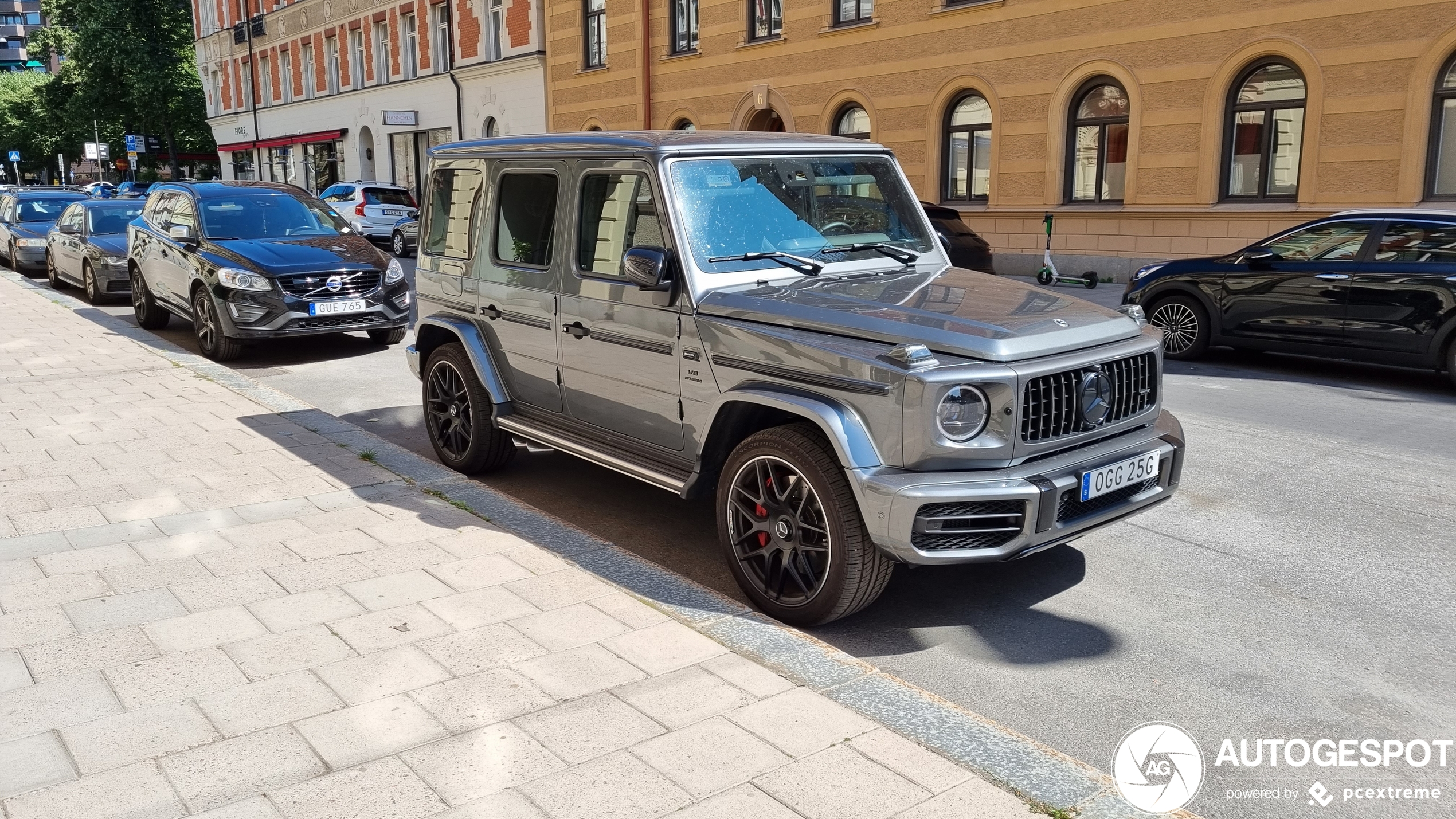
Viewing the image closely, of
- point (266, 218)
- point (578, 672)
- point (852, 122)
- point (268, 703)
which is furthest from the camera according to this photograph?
point (852, 122)

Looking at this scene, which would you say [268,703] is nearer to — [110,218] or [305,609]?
[305,609]

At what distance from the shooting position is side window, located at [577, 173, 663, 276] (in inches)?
201

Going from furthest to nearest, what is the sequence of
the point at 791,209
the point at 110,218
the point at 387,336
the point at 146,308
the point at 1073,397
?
the point at 110,218 < the point at 146,308 < the point at 387,336 < the point at 791,209 < the point at 1073,397

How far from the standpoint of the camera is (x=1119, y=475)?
434cm

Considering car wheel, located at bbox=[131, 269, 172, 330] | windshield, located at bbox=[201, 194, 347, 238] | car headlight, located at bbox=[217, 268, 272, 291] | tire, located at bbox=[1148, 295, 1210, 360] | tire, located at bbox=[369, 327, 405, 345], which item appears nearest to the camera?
car headlight, located at bbox=[217, 268, 272, 291]

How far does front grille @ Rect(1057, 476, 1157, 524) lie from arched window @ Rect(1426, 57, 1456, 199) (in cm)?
1335


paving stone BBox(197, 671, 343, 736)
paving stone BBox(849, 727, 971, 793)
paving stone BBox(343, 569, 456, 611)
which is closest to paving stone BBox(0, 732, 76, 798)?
paving stone BBox(197, 671, 343, 736)

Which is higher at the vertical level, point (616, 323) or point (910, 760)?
point (616, 323)

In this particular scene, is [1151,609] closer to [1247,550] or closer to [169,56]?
[1247,550]

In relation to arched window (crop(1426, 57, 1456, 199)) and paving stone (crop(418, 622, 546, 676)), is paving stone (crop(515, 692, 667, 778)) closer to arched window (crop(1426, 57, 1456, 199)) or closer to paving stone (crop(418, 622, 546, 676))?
paving stone (crop(418, 622, 546, 676))

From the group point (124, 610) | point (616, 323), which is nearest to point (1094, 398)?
point (616, 323)

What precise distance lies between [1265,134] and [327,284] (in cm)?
1329

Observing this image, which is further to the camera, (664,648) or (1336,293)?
(1336,293)

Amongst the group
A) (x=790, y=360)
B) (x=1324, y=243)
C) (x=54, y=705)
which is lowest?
(x=54, y=705)
